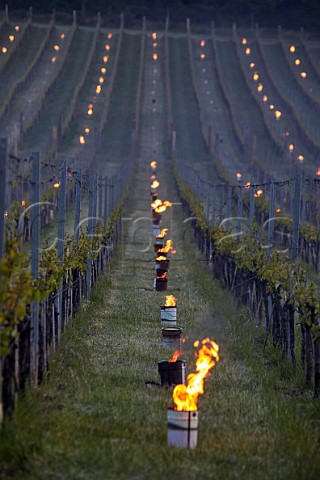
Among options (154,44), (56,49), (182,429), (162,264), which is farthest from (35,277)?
(154,44)

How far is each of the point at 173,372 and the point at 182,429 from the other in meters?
3.47

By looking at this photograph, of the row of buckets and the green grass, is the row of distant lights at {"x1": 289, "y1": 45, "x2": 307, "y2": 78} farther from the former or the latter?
the green grass

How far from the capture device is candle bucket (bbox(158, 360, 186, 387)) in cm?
1582

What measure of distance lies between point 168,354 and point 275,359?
187cm

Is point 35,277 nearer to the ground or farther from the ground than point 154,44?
nearer to the ground

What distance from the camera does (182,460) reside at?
12.0 meters

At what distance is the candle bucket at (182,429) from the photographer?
12406mm

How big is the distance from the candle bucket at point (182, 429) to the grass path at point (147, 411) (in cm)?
16

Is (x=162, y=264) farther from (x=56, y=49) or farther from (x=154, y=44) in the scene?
(x=154, y=44)

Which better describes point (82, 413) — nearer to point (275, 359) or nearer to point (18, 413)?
point (18, 413)

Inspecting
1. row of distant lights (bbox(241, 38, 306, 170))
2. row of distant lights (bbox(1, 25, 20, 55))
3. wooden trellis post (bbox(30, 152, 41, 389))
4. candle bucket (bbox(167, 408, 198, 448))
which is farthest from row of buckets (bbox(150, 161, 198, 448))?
row of distant lights (bbox(1, 25, 20, 55))

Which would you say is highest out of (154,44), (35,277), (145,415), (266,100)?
(154,44)

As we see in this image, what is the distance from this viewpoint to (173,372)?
1588 cm

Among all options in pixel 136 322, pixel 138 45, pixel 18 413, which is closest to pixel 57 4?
pixel 138 45
